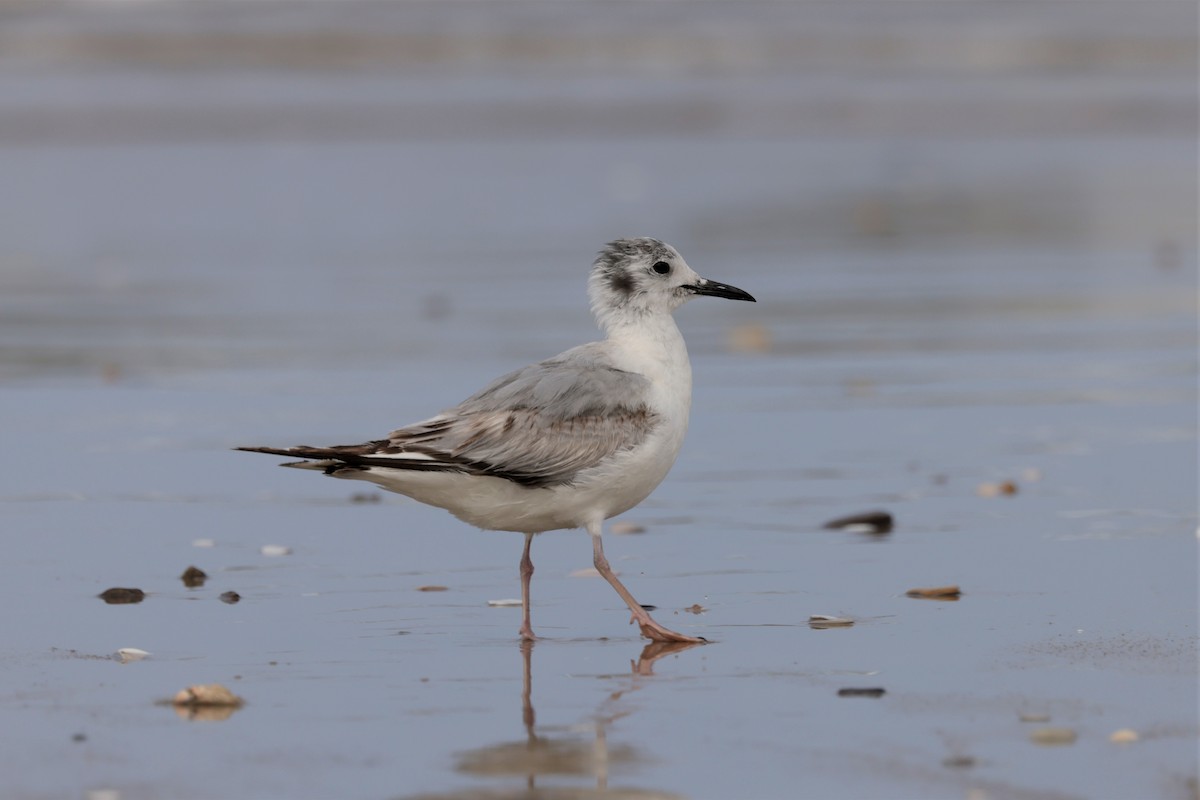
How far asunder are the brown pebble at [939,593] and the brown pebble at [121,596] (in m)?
2.36

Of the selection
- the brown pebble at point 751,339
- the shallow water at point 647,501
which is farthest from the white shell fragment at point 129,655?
the brown pebble at point 751,339

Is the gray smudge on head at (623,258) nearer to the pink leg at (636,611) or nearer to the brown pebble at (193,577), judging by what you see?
the pink leg at (636,611)

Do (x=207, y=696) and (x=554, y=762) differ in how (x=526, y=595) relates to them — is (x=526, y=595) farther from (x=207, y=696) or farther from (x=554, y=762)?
(x=554, y=762)

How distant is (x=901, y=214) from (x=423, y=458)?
34.1ft

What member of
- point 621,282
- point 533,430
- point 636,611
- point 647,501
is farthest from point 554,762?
point 647,501

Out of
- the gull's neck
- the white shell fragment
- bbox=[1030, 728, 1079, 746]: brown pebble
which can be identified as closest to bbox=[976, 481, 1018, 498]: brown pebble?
the gull's neck

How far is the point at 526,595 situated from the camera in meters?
5.67

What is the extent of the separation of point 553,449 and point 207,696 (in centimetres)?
145

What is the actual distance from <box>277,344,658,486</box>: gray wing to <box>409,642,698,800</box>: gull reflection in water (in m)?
1.07

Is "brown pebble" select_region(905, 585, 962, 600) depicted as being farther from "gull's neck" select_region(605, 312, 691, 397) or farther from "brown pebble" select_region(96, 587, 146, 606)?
"brown pebble" select_region(96, 587, 146, 606)

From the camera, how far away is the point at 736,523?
22.6 feet

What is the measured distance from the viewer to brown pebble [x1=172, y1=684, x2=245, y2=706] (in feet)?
15.5

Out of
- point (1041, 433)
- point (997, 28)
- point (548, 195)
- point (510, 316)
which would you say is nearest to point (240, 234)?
point (548, 195)

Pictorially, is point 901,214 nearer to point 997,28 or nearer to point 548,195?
point 548,195
